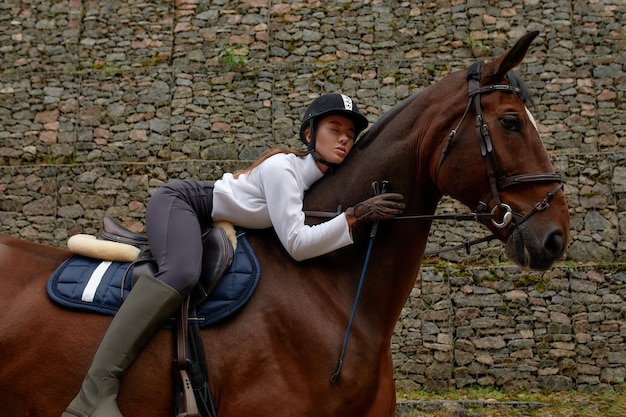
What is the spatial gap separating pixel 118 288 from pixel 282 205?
0.86 meters

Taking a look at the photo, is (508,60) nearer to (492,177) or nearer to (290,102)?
(492,177)

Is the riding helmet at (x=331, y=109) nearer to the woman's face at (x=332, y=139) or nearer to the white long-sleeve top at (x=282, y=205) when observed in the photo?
the woman's face at (x=332, y=139)

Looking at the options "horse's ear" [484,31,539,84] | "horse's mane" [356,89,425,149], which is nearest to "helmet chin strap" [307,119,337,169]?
"horse's mane" [356,89,425,149]

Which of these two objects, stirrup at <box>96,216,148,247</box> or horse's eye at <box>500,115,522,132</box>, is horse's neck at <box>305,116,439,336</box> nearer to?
horse's eye at <box>500,115,522,132</box>

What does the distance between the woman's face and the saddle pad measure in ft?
2.02

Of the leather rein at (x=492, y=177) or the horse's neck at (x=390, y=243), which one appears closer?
the leather rein at (x=492, y=177)

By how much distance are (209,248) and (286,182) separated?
19.1 inches

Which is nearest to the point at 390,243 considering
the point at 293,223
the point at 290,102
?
the point at 293,223

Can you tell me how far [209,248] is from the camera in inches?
114

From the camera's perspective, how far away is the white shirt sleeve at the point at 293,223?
2.74 meters

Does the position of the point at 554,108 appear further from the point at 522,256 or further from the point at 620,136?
the point at 522,256

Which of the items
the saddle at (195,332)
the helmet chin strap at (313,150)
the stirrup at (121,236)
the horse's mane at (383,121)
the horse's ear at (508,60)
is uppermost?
the horse's ear at (508,60)

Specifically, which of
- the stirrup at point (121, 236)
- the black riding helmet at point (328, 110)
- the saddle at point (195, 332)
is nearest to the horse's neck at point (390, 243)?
the black riding helmet at point (328, 110)

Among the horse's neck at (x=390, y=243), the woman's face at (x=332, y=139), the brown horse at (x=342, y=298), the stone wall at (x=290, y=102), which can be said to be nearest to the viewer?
the brown horse at (x=342, y=298)
